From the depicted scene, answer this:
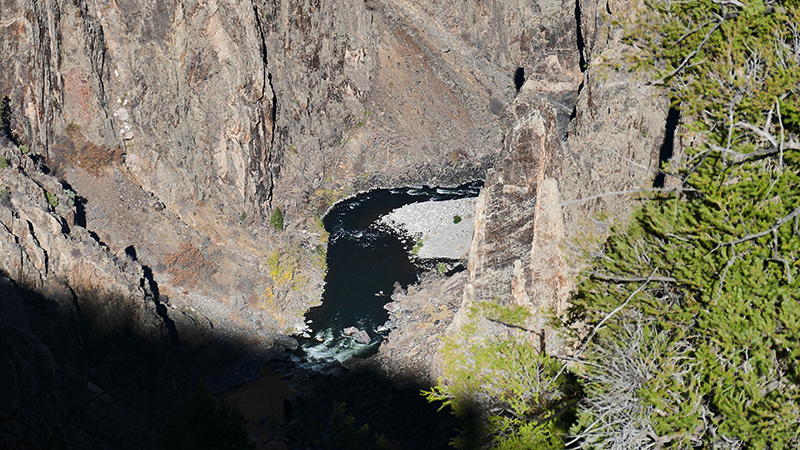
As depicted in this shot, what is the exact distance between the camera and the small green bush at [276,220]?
51.9 m

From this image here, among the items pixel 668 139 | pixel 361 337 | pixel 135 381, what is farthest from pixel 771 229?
pixel 361 337

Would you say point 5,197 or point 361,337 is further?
point 361,337

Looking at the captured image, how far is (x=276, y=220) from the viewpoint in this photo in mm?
52219

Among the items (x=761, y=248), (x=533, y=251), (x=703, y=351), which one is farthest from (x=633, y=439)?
(x=533, y=251)

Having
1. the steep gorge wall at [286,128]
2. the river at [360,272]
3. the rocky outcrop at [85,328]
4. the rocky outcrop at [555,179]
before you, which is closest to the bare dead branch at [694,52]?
the steep gorge wall at [286,128]

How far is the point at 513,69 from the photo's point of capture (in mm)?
84375

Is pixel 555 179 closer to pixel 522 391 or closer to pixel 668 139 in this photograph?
pixel 668 139

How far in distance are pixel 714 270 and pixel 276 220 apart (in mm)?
44915

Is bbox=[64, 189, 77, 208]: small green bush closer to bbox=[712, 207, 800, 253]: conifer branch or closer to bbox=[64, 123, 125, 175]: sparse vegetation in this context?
bbox=[64, 123, 125, 175]: sparse vegetation

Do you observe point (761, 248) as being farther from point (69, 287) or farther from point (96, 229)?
point (96, 229)

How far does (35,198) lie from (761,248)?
123 ft

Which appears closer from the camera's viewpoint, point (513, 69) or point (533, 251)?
point (533, 251)

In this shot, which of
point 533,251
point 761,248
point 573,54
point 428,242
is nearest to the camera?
point 761,248

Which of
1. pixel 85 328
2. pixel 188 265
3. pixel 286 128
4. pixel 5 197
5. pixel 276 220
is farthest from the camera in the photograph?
pixel 286 128
